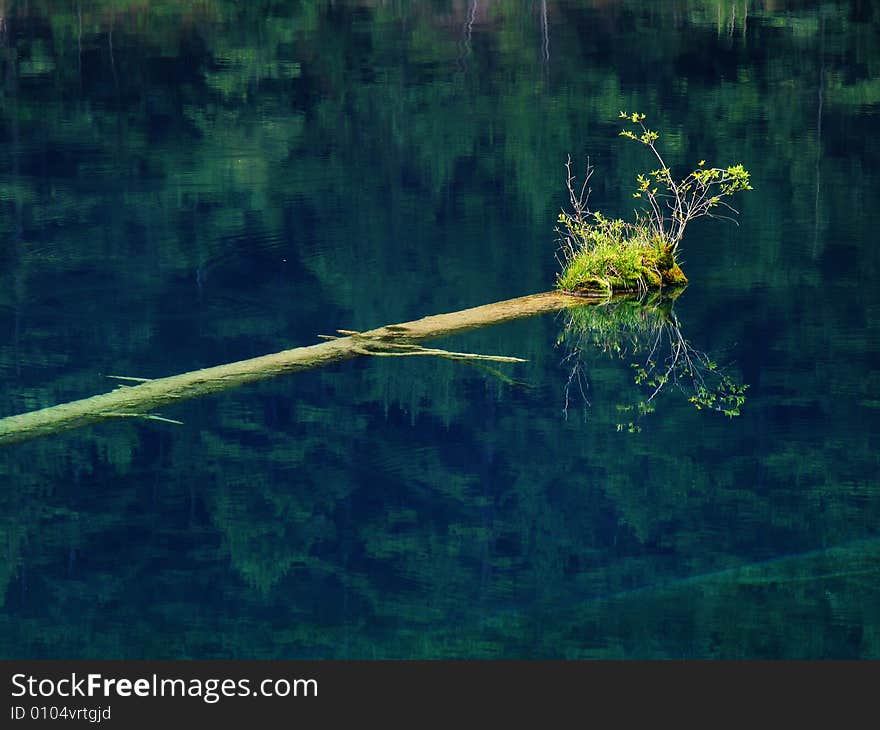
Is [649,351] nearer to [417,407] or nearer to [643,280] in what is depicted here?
[643,280]

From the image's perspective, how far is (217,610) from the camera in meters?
11.1

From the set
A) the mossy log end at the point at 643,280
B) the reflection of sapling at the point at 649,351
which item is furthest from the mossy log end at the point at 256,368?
the reflection of sapling at the point at 649,351

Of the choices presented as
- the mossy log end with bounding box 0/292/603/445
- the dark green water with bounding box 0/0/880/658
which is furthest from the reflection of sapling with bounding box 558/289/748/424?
the mossy log end with bounding box 0/292/603/445

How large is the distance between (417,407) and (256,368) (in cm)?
170

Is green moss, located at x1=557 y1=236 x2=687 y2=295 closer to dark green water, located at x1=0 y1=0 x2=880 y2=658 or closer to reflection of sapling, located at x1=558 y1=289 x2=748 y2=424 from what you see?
reflection of sapling, located at x1=558 y1=289 x2=748 y2=424

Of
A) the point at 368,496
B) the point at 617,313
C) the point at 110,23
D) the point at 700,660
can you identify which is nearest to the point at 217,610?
the point at 368,496

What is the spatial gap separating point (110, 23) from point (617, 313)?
35375mm

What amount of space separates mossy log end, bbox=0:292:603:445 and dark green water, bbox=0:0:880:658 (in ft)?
0.65

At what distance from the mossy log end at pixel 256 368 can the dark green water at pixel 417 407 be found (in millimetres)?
198

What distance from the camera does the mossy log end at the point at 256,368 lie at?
13.7 meters

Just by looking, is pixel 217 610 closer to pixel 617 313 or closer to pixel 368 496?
pixel 368 496

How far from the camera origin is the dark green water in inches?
439

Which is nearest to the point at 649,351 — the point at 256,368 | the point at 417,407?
the point at 417,407

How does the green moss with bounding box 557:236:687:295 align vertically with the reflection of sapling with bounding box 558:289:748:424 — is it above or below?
above
